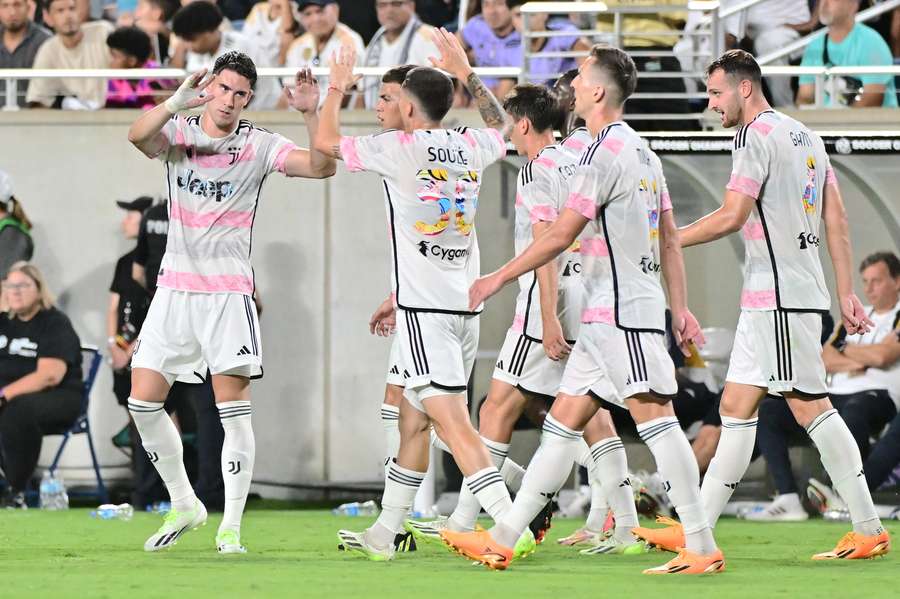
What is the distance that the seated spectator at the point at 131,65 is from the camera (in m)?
12.8

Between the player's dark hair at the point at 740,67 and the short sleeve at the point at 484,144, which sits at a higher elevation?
the player's dark hair at the point at 740,67

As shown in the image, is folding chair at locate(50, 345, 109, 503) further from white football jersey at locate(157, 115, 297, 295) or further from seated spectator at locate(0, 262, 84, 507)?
white football jersey at locate(157, 115, 297, 295)

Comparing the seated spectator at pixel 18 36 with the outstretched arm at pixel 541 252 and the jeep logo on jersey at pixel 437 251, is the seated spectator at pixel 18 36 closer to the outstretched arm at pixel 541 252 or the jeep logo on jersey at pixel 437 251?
the jeep logo on jersey at pixel 437 251

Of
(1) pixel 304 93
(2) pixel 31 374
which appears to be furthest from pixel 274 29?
(1) pixel 304 93

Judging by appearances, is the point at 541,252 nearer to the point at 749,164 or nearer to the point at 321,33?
the point at 749,164

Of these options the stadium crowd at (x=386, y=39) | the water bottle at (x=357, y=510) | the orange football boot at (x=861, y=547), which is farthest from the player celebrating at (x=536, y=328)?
the stadium crowd at (x=386, y=39)

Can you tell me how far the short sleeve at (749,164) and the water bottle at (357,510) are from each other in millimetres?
4820

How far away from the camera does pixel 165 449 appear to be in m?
7.71

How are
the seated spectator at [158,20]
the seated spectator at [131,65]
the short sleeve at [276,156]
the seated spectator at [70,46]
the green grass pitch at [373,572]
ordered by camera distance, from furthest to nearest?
the seated spectator at [158,20], the seated spectator at [70,46], the seated spectator at [131,65], the short sleeve at [276,156], the green grass pitch at [373,572]

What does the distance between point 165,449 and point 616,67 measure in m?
2.95

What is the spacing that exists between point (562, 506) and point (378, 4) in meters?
4.76

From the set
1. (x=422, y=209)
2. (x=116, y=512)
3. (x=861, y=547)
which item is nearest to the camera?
(x=422, y=209)

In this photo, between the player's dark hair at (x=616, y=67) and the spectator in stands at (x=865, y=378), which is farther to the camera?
the spectator in stands at (x=865, y=378)

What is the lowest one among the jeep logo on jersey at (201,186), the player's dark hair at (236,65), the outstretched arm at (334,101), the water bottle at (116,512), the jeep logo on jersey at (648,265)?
the water bottle at (116,512)
